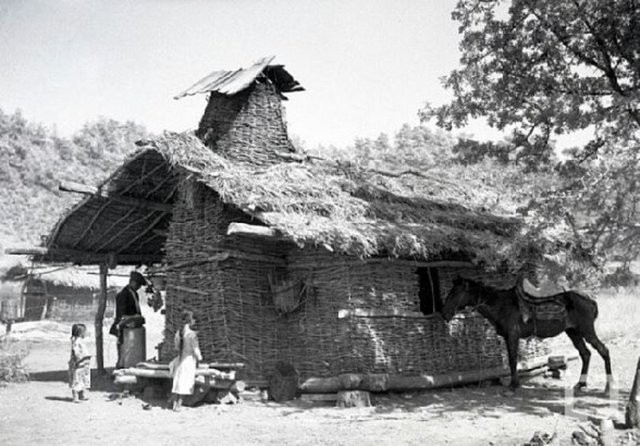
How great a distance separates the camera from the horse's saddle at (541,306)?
33.7 ft

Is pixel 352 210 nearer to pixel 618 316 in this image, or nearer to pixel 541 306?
pixel 541 306

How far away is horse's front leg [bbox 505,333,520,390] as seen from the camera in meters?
10.4

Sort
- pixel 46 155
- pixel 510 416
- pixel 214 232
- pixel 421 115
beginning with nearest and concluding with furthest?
pixel 510 416 → pixel 214 232 → pixel 421 115 → pixel 46 155

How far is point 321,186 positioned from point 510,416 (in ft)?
16.3

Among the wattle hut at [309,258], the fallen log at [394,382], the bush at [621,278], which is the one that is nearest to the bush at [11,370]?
the wattle hut at [309,258]

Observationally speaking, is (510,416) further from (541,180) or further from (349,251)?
(541,180)

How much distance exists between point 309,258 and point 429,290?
299cm

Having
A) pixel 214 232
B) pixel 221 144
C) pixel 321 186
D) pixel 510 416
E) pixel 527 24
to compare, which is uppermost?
pixel 527 24

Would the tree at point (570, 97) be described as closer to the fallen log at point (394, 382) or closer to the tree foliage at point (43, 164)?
the fallen log at point (394, 382)

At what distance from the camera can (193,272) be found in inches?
415

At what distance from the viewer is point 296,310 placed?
408 inches

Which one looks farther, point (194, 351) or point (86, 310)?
point (86, 310)

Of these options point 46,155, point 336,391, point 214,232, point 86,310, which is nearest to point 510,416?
point 336,391

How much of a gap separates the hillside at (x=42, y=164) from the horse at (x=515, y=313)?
89.6ft
